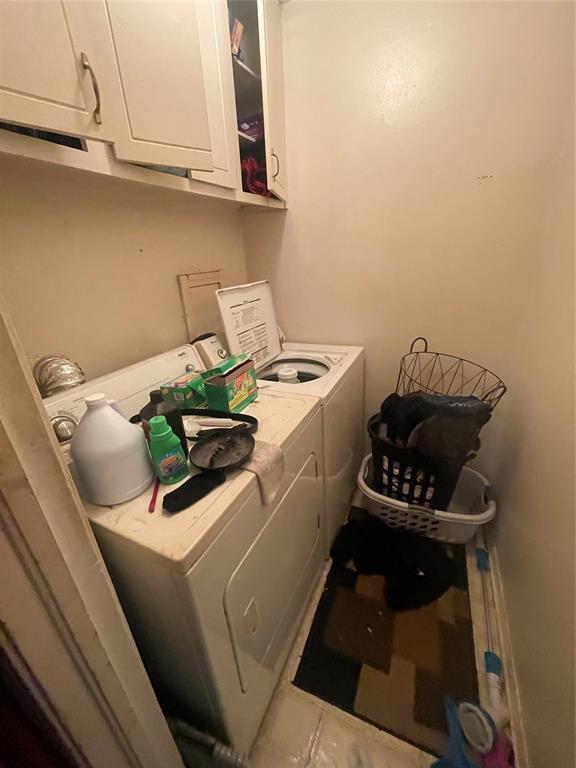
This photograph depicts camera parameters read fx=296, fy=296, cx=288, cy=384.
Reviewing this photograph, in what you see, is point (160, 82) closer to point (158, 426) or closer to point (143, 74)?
point (143, 74)

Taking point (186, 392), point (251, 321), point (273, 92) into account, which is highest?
point (273, 92)

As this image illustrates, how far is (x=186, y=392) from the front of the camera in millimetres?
1110

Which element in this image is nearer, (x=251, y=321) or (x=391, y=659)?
(x=391, y=659)

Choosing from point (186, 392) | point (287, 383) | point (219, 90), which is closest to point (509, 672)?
point (287, 383)

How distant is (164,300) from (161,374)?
448mm

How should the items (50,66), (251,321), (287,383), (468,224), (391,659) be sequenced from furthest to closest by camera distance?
(251,321) → (468,224) → (287,383) → (391,659) → (50,66)

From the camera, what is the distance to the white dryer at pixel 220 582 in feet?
2.09

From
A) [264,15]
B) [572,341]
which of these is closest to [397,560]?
[572,341]

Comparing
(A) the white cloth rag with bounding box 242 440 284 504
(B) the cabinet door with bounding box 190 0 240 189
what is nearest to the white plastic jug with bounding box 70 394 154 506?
(A) the white cloth rag with bounding box 242 440 284 504

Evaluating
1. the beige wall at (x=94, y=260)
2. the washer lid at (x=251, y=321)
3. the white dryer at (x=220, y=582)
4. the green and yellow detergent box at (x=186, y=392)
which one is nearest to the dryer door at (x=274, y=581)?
the white dryer at (x=220, y=582)

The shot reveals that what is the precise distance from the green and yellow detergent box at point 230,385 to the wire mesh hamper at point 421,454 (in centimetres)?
77

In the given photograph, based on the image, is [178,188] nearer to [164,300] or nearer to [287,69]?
[164,300]

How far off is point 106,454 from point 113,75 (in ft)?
3.12

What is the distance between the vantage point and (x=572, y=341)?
3.32 feet
